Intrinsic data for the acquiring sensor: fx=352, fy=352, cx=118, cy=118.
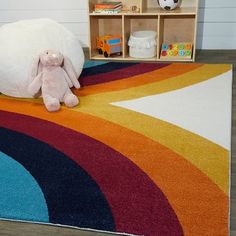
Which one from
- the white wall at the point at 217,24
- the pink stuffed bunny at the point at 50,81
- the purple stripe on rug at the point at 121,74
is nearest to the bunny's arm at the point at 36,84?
the pink stuffed bunny at the point at 50,81

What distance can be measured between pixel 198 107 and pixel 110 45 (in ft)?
4.61

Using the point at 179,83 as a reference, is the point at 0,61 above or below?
above

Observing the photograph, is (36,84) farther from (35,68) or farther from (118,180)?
(118,180)

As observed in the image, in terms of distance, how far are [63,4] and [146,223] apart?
307cm

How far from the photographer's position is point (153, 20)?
3520mm

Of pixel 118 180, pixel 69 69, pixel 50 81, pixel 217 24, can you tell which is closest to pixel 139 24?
pixel 217 24

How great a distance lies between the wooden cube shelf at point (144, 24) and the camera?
3.29m

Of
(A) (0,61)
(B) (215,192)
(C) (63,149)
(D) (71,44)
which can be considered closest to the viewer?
(B) (215,192)

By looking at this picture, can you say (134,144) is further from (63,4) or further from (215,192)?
(63,4)

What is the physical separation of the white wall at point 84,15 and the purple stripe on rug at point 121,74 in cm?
81

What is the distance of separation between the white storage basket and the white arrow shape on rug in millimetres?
826

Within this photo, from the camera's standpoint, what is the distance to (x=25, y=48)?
235 centimetres

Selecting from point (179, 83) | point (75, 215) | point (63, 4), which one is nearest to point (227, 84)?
point (179, 83)

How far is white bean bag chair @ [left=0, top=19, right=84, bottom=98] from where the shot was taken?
2311mm
